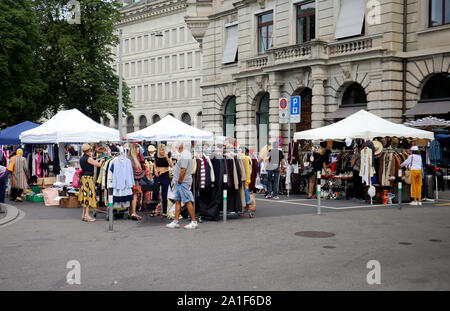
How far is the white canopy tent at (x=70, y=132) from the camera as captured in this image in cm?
1933

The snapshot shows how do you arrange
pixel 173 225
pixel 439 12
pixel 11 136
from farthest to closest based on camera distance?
pixel 439 12, pixel 11 136, pixel 173 225

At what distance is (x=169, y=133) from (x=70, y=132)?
3.82 m

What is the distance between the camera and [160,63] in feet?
243

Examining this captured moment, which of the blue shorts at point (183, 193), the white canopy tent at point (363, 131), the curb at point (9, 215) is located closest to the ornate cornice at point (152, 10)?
the white canopy tent at point (363, 131)

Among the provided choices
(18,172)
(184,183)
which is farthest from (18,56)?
(184,183)

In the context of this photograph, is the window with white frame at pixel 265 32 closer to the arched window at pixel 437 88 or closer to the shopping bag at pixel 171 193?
the arched window at pixel 437 88

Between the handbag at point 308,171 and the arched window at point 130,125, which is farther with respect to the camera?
the arched window at point 130,125

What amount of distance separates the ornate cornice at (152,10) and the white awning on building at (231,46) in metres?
31.8

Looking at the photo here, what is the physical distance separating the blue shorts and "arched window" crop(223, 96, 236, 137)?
24.0m

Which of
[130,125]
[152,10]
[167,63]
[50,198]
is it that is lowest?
[50,198]

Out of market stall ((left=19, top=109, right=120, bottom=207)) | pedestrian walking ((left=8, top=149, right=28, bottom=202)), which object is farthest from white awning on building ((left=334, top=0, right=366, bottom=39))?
pedestrian walking ((left=8, top=149, right=28, bottom=202))

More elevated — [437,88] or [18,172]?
[437,88]

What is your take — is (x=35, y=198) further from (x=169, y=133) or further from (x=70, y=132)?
(x=169, y=133)

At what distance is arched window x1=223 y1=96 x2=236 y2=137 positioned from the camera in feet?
120
